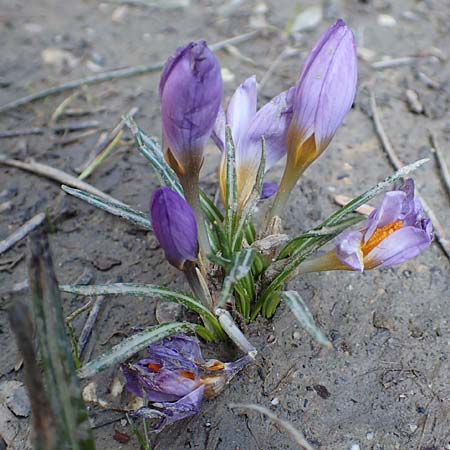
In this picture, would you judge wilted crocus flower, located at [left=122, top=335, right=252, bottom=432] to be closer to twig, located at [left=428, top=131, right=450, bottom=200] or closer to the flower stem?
the flower stem

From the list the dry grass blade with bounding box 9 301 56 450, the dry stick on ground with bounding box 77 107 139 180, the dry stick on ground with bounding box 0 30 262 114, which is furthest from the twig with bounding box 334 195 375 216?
the dry grass blade with bounding box 9 301 56 450

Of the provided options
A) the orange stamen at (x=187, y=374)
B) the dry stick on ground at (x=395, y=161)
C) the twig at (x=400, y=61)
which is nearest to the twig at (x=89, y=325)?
the orange stamen at (x=187, y=374)

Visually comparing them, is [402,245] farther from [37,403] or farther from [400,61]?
[400,61]

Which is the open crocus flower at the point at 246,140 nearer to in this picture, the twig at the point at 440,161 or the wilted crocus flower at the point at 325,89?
the wilted crocus flower at the point at 325,89

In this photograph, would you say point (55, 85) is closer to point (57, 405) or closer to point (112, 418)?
point (112, 418)

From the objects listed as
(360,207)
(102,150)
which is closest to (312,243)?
(360,207)

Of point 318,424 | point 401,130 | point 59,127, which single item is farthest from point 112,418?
point 401,130
